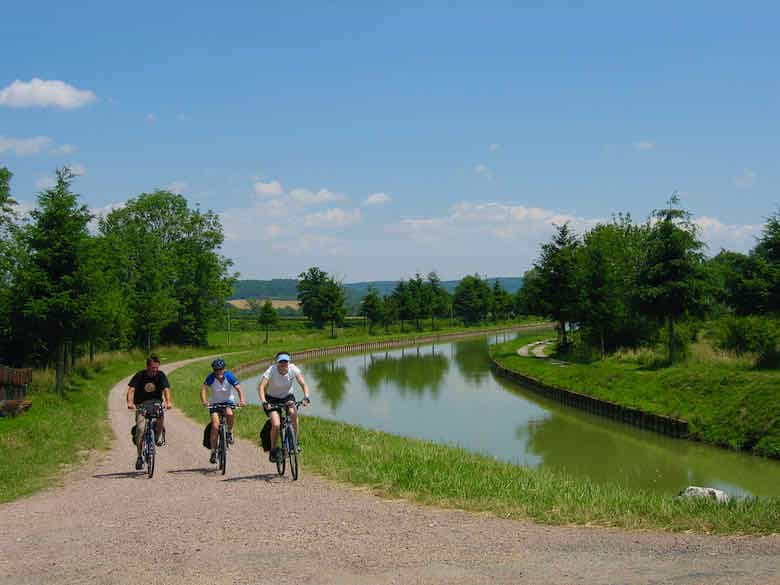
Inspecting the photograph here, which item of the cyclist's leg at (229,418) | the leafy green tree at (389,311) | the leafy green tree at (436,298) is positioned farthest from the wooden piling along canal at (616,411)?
the leafy green tree at (436,298)

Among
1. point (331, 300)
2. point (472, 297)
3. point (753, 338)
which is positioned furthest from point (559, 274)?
point (472, 297)

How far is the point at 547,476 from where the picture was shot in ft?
41.2

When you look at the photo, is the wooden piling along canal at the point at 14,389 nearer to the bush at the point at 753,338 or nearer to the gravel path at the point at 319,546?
the gravel path at the point at 319,546

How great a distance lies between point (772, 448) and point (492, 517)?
13.8 metres

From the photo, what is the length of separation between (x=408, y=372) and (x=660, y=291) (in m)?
20.0

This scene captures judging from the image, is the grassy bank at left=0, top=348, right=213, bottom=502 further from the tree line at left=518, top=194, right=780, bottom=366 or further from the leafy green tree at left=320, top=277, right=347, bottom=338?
the leafy green tree at left=320, top=277, right=347, bottom=338

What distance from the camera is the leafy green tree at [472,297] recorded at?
98688 mm

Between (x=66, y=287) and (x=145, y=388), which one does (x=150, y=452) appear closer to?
(x=145, y=388)

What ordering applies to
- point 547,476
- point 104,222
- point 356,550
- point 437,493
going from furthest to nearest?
point 104,222
point 547,476
point 437,493
point 356,550

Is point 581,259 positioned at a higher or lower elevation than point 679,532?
higher

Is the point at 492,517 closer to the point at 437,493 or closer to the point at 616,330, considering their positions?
the point at 437,493

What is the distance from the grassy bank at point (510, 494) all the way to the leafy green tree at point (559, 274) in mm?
32878

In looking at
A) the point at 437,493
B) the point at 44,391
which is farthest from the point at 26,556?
the point at 44,391

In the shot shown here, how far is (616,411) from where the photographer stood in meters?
26.6
